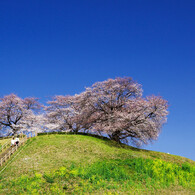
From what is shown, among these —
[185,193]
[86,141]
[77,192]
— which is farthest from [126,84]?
Answer: [77,192]

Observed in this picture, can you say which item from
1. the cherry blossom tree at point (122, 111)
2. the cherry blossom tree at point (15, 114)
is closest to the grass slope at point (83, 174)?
the cherry blossom tree at point (122, 111)

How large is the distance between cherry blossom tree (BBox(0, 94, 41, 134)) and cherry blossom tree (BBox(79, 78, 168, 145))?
54.4 ft

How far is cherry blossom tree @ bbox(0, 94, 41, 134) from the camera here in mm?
46062

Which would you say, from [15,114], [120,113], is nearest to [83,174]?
[120,113]

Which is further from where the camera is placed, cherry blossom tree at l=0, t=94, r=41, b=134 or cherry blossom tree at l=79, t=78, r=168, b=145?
cherry blossom tree at l=0, t=94, r=41, b=134

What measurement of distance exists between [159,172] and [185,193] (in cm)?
277

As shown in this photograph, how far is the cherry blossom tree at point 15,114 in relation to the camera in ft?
151

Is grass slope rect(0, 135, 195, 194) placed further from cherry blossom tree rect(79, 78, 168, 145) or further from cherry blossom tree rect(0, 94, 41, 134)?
cherry blossom tree rect(0, 94, 41, 134)

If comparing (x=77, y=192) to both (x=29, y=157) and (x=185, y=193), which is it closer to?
(x=185, y=193)

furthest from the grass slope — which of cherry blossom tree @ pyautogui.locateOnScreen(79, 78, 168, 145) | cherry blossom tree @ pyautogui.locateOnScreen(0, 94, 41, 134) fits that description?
cherry blossom tree @ pyautogui.locateOnScreen(0, 94, 41, 134)

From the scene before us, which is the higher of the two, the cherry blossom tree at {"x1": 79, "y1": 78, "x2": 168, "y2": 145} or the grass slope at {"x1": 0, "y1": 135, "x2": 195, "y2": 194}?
the cherry blossom tree at {"x1": 79, "y1": 78, "x2": 168, "y2": 145}

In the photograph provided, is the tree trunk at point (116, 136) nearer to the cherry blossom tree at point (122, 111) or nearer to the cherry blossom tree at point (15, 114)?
the cherry blossom tree at point (122, 111)

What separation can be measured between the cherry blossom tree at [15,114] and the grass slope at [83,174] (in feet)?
68.7

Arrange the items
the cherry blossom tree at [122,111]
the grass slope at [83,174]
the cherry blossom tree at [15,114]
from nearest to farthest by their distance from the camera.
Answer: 1. the grass slope at [83,174]
2. the cherry blossom tree at [122,111]
3. the cherry blossom tree at [15,114]
